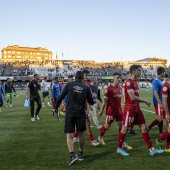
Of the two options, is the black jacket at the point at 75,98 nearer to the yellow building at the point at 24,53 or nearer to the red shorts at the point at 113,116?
the red shorts at the point at 113,116

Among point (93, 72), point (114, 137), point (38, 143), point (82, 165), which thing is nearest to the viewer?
point (82, 165)

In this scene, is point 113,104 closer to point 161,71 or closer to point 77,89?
point 161,71

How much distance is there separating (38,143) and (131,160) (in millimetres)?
2974

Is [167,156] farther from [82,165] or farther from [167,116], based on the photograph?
[82,165]

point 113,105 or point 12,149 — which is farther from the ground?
point 113,105

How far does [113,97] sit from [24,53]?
14605cm

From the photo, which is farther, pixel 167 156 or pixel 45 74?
pixel 45 74

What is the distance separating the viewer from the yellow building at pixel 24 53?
14050 cm

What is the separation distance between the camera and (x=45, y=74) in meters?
78.1

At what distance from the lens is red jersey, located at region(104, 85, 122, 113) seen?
6.94m

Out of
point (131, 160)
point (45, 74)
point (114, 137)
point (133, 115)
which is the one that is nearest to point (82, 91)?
point (133, 115)

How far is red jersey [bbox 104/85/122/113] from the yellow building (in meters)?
129

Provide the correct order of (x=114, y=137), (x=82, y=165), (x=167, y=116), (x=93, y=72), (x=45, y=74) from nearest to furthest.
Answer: (x=82, y=165) → (x=167, y=116) → (x=114, y=137) → (x=45, y=74) → (x=93, y=72)

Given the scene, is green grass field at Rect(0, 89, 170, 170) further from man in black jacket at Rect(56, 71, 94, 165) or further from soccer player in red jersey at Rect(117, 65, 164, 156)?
man in black jacket at Rect(56, 71, 94, 165)
